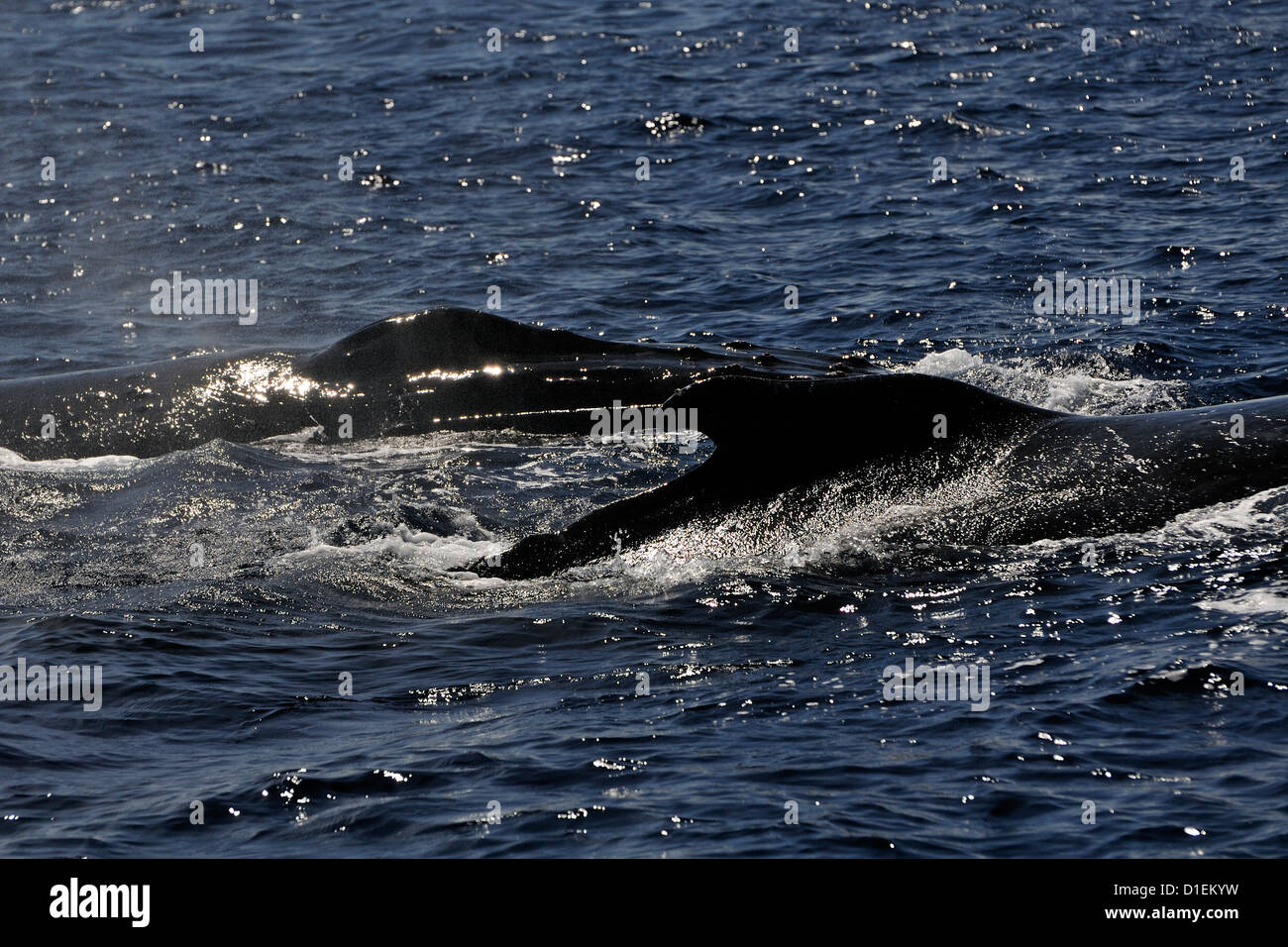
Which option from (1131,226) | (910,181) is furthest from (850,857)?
(910,181)

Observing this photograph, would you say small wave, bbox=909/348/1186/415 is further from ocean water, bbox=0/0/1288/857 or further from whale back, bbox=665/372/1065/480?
whale back, bbox=665/372/1065/480

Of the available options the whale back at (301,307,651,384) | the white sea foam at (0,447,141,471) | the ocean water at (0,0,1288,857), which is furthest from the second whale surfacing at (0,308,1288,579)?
the white sea foam at (0,447,141,471)

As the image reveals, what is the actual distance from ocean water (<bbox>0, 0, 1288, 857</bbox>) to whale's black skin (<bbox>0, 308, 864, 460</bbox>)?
521 millimetres

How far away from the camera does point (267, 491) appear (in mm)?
13477

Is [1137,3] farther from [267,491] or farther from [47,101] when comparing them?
[267,491]

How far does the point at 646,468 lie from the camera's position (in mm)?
14172

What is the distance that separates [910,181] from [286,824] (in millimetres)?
18208

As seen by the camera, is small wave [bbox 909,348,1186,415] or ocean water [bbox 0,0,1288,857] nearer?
ocean water [bbox 0,0,1288,857]

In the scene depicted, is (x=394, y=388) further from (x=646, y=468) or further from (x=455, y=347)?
(x=646, y=468)

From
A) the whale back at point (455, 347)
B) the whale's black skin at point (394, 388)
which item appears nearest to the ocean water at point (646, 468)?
the whale's black skin at point (394, 388)

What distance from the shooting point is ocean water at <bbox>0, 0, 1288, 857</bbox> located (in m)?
7.63

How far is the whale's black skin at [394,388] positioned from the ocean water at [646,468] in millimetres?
521

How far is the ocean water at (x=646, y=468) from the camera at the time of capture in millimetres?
7629

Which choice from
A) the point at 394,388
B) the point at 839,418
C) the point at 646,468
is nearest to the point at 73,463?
the point at 394,388
